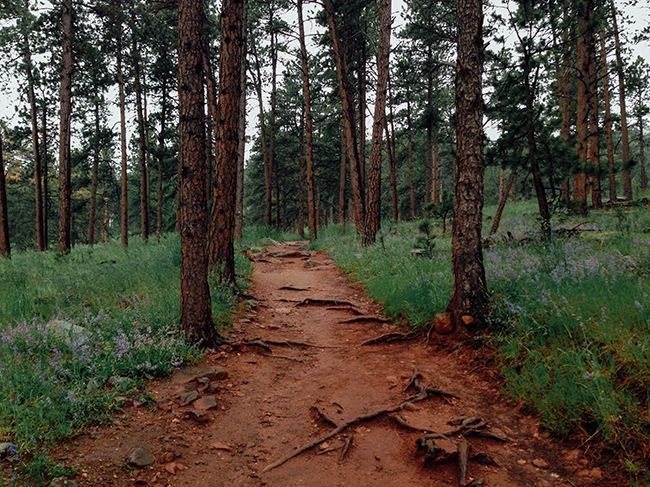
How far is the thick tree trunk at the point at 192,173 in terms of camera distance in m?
4.64

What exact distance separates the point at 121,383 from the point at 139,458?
107cm

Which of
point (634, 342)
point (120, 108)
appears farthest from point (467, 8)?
point (120, 108)

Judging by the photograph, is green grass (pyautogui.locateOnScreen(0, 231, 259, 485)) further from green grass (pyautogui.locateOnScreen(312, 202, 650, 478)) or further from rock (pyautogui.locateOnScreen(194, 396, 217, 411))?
green grass (pyautogui.locateOnScreen(312, 202, 650, 478))

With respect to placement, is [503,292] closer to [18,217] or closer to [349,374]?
[349,374]

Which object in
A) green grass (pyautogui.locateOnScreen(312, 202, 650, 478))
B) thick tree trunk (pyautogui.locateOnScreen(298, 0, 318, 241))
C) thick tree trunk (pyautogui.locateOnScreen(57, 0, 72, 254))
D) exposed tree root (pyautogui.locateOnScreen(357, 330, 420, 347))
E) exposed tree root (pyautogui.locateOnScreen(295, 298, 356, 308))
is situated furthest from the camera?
thick tree trunk (pyautogui.locateOnScreen(298, 0, 318, 241))

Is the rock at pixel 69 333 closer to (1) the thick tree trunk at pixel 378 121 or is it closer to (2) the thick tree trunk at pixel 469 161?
(2) the thick tree trunk at pixel 469 161

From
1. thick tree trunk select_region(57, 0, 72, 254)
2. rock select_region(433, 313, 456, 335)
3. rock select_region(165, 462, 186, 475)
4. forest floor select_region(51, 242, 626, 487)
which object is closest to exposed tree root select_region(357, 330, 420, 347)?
forest floor select_region(51, 242, 626, 487)

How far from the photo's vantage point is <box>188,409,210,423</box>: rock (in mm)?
3482

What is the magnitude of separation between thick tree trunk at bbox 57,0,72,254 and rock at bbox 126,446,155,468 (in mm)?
12804

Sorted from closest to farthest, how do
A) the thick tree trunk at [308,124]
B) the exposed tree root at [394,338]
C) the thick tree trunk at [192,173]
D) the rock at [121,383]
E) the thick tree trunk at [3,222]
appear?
the rock at [121,383] → the thick tree trunk at [192,173] → the exposed tree root at [394,338] → the thick tree trunk at [3,222] → the thick tree trunk at [308,124]

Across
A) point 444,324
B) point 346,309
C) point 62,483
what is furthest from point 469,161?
point 62,483

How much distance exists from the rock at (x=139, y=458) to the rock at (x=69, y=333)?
170 centimetres

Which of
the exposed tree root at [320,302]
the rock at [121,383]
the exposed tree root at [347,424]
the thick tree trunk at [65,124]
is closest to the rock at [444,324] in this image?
the exposed tree root at [347,424]

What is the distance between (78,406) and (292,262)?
34.0ft
